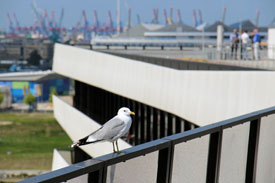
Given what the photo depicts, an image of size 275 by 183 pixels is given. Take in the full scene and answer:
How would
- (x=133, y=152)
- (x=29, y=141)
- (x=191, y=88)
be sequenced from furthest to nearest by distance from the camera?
(x=29, y=141) → (x=191, y=88) → (x=133, y=152)

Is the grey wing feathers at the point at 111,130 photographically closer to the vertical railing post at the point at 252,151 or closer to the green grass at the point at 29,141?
the vertical railing post at the point at 252,151

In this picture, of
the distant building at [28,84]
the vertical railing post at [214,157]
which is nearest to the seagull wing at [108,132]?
the vertical railing post at [214,157]

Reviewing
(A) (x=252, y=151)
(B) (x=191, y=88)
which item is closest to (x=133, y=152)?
(A) (x=252, y=151)

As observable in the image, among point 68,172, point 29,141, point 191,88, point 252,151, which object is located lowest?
point 29,141

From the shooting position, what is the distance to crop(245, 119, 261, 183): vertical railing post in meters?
4.87

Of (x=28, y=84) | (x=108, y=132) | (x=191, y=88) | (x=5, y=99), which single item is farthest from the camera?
Answer: (x=28, y=84)

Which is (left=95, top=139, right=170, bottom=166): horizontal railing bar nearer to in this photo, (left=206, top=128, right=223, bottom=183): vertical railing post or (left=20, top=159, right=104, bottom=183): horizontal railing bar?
(left=20, top=159, right=104, bottom=183): horizontal railing bar

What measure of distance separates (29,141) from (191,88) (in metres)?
57.5

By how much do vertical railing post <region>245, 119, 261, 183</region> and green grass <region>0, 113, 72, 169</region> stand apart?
4837cm

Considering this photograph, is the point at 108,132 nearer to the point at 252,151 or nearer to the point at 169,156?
the point at 169,156

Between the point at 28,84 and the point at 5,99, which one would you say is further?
the point at 28,84

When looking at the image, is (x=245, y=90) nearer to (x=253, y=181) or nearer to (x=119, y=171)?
(x=253, y=181)

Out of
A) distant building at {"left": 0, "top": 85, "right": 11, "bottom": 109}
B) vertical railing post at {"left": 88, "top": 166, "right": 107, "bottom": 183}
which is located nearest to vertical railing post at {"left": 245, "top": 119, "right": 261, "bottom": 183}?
vertical railing post at {"left": 88, "top": 166, "right": 107, "bottom": 183}

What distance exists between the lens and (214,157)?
4.31 meters
